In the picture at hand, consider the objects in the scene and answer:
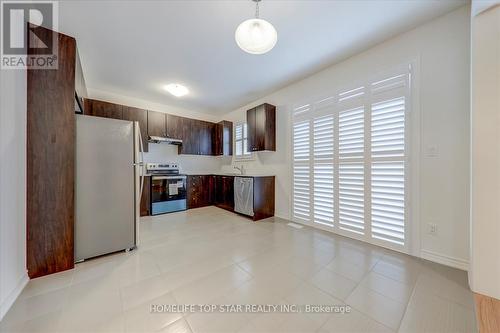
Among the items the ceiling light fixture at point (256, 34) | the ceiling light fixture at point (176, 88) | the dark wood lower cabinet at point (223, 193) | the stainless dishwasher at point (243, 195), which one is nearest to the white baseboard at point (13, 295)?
the dark wood lower cabinet at point (223, 193)

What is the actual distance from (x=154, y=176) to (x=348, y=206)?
3750 mm

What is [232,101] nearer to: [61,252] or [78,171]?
[78,171]

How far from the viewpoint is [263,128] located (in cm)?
376

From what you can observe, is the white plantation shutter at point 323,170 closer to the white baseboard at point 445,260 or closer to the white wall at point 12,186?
the white baseboard at point 445,260

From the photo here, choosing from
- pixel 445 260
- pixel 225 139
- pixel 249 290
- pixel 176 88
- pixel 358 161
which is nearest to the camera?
pixel 249 290

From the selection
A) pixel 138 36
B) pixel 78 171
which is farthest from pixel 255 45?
pixel 78 171

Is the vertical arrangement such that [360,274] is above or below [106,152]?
below

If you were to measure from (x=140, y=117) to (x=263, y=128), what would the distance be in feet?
8.84

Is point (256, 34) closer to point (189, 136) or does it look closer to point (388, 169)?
point (388, 169)

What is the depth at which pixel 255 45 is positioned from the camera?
169 cm

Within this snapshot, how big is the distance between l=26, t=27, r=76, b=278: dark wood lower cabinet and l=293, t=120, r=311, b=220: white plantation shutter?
306 cm

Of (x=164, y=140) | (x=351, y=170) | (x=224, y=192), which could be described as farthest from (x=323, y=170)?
(x=164, y=140)

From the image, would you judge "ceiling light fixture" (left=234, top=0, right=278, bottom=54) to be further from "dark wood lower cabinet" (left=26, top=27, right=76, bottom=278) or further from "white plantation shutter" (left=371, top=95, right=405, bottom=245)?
"dark wood lower cabinet" (left=26, top=27, right=76, bottom=278)

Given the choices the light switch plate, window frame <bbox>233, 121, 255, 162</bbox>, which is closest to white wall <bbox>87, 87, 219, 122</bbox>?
window frame <bbox>233, 121, 255, 162</bbox>
